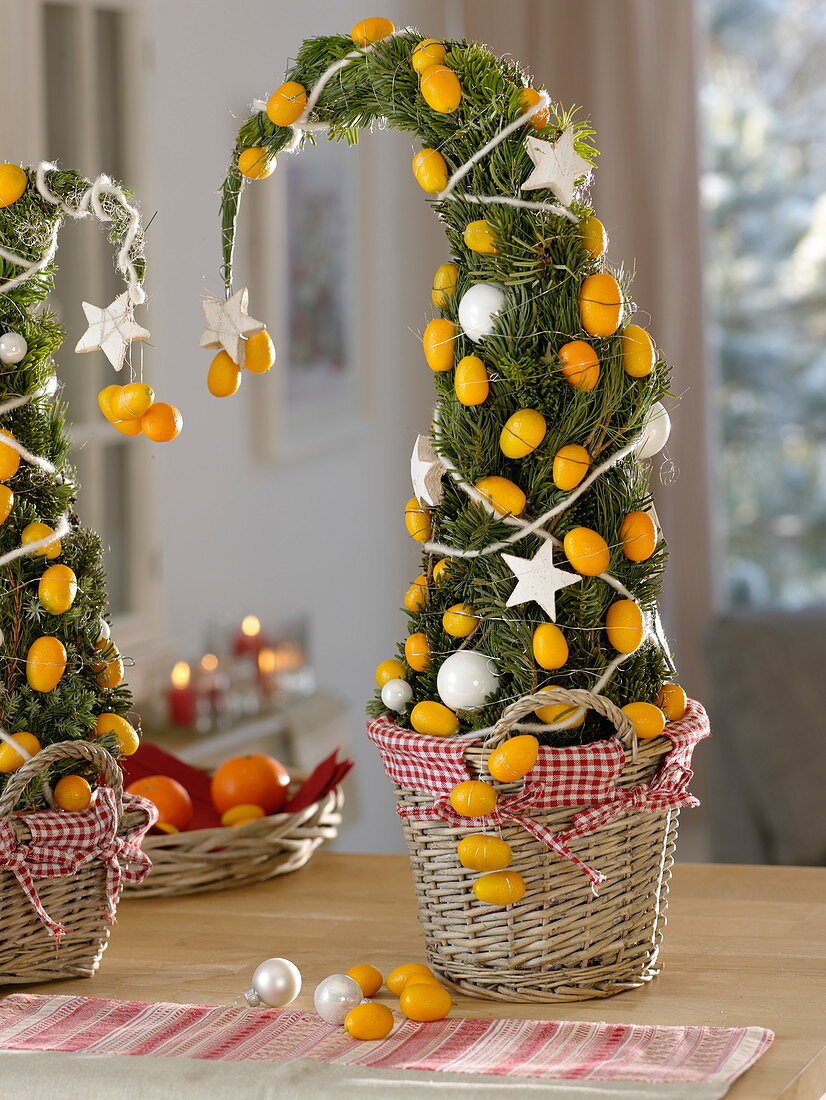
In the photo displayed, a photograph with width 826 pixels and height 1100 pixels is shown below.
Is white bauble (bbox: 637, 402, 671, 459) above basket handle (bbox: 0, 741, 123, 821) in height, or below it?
above

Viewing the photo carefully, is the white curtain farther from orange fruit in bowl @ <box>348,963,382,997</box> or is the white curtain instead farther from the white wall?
orange fruit in bowl @ <box>348,963,382,997</box>

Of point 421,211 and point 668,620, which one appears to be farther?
point 668,620

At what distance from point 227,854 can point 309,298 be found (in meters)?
2.25

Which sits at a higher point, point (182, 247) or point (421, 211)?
point (421, 211)

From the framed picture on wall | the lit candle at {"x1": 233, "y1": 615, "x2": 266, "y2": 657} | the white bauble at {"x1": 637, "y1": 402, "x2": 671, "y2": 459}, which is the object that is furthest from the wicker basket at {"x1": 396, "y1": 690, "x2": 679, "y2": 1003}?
the framed picture on wall

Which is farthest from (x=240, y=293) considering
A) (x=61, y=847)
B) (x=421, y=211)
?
(x=421, y=211)

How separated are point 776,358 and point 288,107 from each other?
3.64m

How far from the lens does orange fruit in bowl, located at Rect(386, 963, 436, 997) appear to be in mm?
917

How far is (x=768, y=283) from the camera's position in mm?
4363

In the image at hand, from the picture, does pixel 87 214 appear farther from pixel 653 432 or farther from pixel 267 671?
pixel 267 671

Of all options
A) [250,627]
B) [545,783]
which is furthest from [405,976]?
[250,627]

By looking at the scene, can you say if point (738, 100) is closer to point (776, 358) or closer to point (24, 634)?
point (776, 358)

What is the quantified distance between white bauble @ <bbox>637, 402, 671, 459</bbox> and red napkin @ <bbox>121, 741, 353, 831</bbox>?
1.48 ft

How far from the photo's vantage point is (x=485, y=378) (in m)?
0.89
